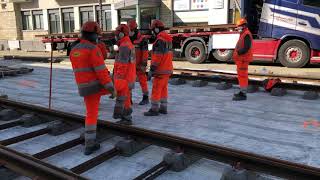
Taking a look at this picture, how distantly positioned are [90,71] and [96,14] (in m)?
27.6

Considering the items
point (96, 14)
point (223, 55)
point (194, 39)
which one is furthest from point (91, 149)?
point (96, 14)

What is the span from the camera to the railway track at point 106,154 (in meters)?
4.05

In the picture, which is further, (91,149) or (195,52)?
(195,52)

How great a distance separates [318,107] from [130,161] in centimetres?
464

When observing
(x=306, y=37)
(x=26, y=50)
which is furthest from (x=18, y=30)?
(x=306, y=37)

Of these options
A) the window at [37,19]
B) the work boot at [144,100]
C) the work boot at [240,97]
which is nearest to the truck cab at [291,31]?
the work boot at [240,97]

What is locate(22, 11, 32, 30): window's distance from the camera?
3709cm

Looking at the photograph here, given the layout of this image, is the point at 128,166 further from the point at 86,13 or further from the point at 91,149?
the point at 86,13

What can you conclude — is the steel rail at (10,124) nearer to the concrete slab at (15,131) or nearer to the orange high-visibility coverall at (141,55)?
the concrete slab at (15,131)

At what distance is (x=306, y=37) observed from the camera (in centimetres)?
1451

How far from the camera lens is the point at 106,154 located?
480 centimetres

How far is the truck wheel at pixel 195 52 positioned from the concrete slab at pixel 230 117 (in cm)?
742

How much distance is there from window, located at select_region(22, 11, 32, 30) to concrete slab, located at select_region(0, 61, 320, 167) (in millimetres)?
28708

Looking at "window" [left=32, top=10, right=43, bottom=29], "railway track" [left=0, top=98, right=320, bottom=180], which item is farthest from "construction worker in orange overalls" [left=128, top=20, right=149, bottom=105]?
"window" [left=32, top=10, right=43, bottom=29]
